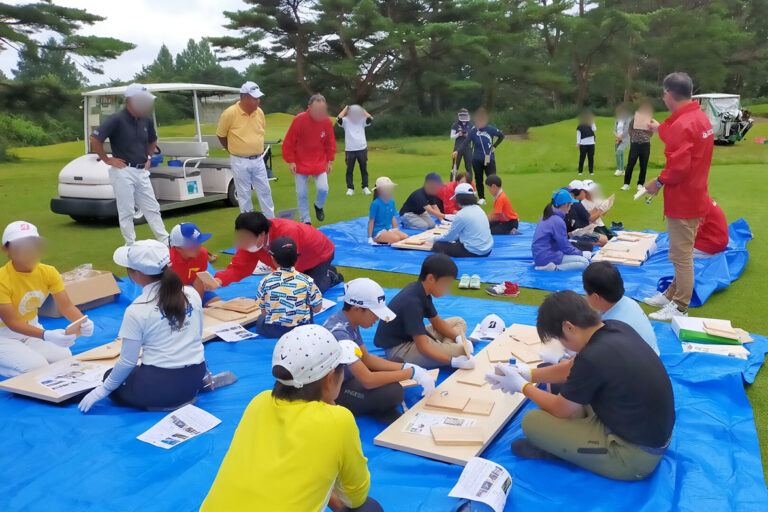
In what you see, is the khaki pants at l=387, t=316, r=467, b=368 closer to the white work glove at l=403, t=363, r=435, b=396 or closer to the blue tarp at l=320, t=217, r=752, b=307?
the white work glove at l=403, t=363, r=435, b=396

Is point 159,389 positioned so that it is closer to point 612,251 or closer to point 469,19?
point 612,251

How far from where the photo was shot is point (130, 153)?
7.04 m

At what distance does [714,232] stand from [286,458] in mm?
6347

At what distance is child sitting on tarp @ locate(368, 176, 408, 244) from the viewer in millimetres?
8352

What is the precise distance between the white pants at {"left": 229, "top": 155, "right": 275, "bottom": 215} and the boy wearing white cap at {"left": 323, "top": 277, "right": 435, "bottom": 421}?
5067 mm

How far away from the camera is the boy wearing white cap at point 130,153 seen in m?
6.96

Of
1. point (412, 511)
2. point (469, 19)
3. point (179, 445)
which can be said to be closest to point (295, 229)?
point (179, 445)

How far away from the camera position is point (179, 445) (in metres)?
3.48

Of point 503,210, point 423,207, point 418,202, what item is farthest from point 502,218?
point 418,202

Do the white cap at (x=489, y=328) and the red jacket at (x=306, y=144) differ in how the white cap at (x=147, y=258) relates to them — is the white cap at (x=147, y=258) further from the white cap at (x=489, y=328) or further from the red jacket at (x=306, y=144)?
the red jacket at (x=306, y=144)

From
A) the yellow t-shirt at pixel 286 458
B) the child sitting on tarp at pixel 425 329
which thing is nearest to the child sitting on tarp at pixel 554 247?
the child sitting on tarp at pixel 425 329

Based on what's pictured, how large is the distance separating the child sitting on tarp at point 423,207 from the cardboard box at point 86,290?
467 cm


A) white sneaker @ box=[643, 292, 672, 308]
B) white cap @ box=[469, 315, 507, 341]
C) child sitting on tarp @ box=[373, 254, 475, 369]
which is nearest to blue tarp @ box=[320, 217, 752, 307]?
white sneaker @ box=[643, 292, 672, 308]

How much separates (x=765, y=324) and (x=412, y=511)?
4.00 m
